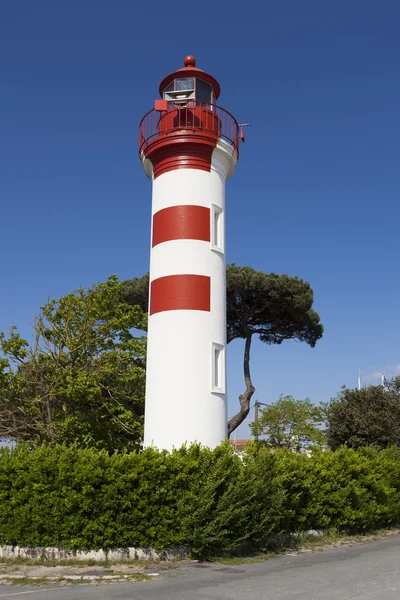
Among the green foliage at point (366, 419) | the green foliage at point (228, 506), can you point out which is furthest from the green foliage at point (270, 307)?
the green foliage at point (228, 506)

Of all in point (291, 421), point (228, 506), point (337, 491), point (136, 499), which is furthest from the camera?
point (291, 421)

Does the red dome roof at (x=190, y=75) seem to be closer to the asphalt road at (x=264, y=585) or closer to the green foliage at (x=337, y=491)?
the green foliage at (x=337, y=491)

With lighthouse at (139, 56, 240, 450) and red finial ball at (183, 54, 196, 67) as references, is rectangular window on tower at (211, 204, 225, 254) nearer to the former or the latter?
lighthouse at (139, 56, 240, 450)

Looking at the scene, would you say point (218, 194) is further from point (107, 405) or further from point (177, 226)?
point (107, 405)

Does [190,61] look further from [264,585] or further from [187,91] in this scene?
[264,585]

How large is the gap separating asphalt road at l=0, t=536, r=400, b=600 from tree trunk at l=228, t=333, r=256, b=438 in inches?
778

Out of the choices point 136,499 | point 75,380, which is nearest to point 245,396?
point 75,380

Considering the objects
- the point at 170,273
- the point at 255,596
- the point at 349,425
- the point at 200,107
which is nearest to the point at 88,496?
the point at 255,596

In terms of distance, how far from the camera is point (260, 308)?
109ft

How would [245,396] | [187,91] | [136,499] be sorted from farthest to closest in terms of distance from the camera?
[245,396]
[187,91]
[136,499]

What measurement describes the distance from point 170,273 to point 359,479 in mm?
8364

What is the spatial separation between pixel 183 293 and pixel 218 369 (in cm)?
235

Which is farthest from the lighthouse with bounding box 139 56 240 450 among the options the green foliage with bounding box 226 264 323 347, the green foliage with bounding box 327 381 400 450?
the green foliage with bounding box 226 264 323 347

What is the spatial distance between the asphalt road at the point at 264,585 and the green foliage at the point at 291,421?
43.2 metres
